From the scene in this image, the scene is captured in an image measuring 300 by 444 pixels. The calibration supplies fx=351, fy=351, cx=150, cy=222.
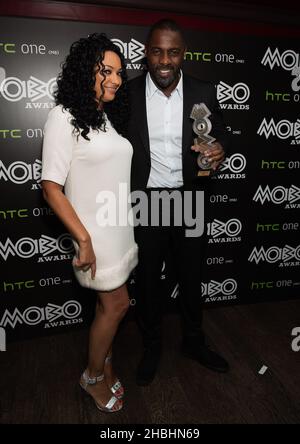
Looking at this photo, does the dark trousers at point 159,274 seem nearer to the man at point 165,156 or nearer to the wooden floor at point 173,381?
the man at point 165,156

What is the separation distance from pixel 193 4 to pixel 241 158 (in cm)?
112

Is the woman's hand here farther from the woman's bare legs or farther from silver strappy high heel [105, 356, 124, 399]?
silver strappy high heel [105, 356, 124, 399]

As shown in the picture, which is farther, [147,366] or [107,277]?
[147,366]

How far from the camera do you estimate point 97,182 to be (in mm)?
1477

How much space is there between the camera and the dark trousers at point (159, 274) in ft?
6.58

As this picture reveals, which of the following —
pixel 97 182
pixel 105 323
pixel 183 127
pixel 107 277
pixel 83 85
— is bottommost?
pixel 105 323

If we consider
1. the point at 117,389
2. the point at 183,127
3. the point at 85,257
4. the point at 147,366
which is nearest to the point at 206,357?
the point at 147,366

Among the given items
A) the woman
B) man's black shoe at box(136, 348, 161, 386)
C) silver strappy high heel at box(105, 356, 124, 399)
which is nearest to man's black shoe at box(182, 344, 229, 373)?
man's black shoe at box(136, 348, 161, 386)

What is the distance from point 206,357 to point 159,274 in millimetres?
599

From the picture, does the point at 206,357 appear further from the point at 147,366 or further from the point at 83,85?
the point at 83,85


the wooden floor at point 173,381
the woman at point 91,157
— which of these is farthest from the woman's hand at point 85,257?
the wooden floor at point 173,381

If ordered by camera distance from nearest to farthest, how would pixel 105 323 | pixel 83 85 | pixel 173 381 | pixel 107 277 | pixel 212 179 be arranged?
1. pixel 83 85
2. pixel 107 277
3. pixel 105 323
4. pixel 173 381
5. pixel 212 179

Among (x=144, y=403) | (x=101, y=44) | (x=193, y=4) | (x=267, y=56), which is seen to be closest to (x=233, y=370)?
(x=144, y=403)

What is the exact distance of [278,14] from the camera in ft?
8.59
